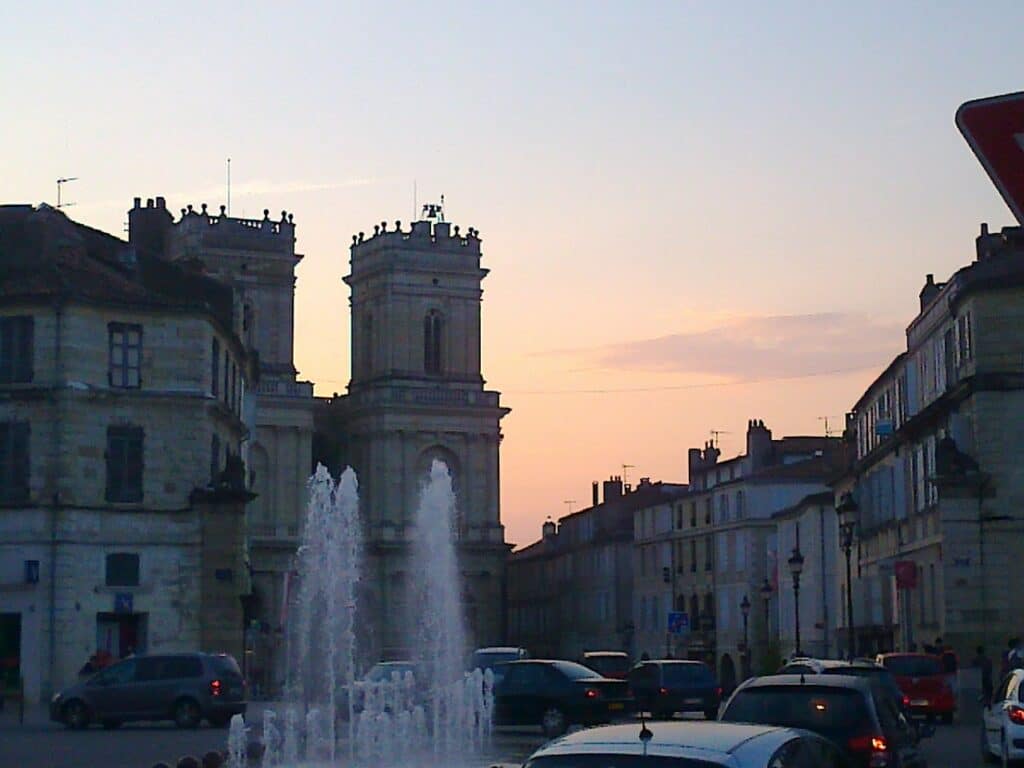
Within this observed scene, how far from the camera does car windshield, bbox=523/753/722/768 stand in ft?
27.2

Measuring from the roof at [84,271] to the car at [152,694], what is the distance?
610 inches

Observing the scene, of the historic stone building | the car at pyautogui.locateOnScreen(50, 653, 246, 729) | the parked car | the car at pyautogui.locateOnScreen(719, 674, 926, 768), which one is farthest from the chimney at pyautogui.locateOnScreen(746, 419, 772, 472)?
the car at pyautogui.locateOnScreen(719, 674, 926, 768)

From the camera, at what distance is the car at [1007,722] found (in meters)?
23.1

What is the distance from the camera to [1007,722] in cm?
2334

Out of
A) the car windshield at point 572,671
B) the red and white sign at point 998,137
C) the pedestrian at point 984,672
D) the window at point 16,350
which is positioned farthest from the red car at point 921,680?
the red and white sign at point 998,137

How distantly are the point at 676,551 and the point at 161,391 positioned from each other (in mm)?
52857

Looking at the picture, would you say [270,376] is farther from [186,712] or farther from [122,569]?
[186,712]

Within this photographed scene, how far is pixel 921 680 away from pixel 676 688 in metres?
5.48

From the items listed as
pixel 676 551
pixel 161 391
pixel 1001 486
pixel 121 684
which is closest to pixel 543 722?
pixel 121 684

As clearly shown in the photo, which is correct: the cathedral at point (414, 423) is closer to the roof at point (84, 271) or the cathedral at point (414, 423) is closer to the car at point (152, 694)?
the roof at point (84, 271)

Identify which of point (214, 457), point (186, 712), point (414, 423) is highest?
point (414, 423)

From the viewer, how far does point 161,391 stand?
5134cm

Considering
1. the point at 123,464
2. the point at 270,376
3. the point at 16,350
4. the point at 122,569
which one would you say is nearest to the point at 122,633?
the point at 122,569

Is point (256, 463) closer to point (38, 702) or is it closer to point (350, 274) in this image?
point (350, 274)
